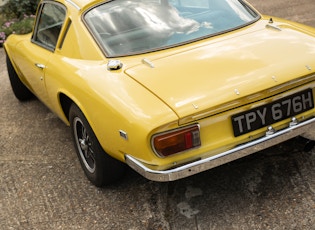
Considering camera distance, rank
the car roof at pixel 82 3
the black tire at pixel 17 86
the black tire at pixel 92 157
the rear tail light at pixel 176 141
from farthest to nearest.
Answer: the black tire at pixel 17 86 < the car roof at pixel 82 3 < the black tire at pixel 92 157 < the rear tail light at pixel 176 141

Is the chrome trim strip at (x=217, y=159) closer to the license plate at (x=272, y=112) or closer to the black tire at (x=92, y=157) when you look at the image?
the license plate at (x=272, y=112)

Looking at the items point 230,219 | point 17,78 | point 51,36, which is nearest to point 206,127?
point 230,219

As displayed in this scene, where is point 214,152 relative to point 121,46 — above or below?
below

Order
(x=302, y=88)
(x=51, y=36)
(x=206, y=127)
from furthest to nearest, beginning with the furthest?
(x=51, y=36) → (x=302, y=88) → (x=206, y=127)

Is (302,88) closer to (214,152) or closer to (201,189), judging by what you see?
(214,152)

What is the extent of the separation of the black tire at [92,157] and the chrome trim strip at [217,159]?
0.45 metres

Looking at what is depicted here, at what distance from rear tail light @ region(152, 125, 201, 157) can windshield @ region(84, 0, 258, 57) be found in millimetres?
869

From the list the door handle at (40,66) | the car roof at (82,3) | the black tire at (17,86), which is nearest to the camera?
the car roof at (82,3)

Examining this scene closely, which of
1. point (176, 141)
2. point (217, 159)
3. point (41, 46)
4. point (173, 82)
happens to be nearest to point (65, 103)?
point (41, 46)

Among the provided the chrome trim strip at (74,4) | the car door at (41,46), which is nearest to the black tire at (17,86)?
the car door at (41,46)

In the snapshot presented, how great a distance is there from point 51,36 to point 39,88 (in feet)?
1.58

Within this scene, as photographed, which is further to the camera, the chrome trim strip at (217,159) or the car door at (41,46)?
the car door at (41,46)

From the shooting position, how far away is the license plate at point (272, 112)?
8.98 ft

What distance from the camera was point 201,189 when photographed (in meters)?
3.26
